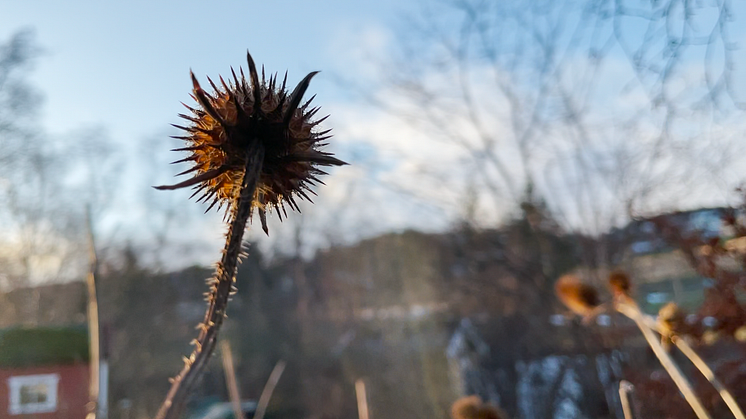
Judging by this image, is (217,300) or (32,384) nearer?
(217,300)

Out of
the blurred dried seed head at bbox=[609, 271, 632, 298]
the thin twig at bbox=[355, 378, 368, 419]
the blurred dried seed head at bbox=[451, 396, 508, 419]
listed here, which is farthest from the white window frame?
the blurred dried seed head at bbox=[609, 271, 632, 298]

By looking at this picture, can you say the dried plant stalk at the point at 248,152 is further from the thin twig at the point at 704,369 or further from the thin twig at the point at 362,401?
the thin twig at the point at 362,401

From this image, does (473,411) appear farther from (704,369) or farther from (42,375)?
(42,375)

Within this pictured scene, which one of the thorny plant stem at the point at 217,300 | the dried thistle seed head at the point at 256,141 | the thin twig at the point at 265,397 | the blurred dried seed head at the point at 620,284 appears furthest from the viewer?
the thin twig at the point at 265,397

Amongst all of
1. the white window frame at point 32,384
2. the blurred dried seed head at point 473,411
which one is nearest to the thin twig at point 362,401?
the blurred dried seed head at point 473,411

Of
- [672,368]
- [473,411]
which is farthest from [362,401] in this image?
[672,368]

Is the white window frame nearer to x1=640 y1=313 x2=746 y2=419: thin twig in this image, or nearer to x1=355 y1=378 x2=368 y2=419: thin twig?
x1=355 y1=378 x2=368 y2=419: thin twig
